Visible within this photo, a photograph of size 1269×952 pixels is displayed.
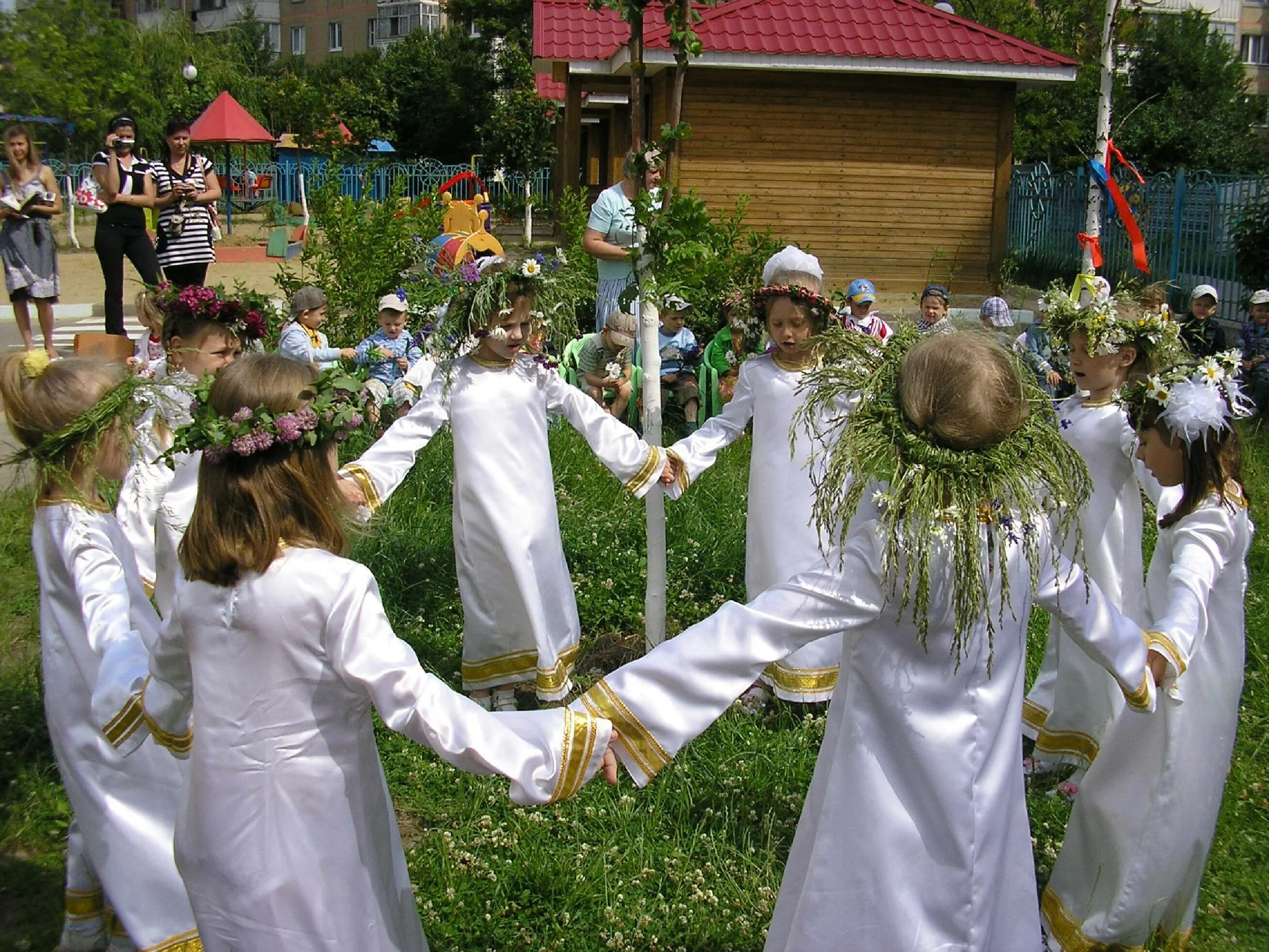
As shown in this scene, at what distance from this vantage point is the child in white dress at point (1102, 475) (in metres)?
4.41

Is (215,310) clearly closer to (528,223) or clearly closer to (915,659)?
(915,659)

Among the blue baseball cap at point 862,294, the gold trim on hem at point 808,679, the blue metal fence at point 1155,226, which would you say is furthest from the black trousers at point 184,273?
the blue metal fence at point 1155,226

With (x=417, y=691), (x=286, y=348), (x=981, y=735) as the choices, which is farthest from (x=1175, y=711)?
(x=286, y=348)

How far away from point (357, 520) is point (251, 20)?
6053 centimetres

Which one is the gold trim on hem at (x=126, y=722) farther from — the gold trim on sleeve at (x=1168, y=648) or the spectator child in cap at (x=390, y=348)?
the spectator child in cap at (x=390, y=348)

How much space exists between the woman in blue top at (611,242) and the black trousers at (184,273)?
322 centimetres

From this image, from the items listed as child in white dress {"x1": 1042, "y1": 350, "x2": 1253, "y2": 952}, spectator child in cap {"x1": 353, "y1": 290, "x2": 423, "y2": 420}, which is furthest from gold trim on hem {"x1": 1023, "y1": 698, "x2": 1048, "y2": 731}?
spectator child in cap {"x1": 353, "y1": 290, "x2": 423, "y2": 420}

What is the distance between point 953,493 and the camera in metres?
2.69

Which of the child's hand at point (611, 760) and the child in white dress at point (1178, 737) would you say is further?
the child in white dress at point (1178, 737)

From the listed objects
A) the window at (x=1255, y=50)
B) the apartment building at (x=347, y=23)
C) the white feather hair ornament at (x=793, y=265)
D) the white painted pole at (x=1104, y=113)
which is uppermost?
the apartment building at (x=347, y=23)

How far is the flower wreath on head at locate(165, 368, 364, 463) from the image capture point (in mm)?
2629

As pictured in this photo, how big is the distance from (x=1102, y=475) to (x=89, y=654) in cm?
351

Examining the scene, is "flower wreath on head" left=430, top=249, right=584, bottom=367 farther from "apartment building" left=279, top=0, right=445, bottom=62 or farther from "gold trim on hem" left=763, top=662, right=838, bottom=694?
"apartment building" left=279, top=0, right=445, bottom=62

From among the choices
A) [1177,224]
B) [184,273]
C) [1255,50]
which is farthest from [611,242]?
[1255,50]
